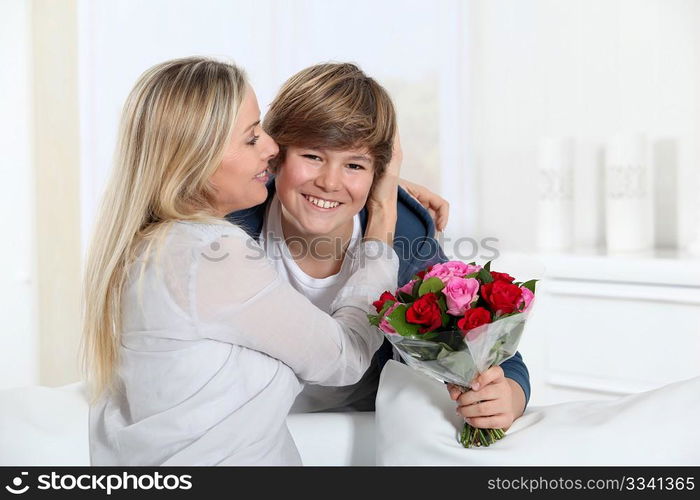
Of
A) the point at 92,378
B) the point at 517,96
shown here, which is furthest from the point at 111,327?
the point at 517,96

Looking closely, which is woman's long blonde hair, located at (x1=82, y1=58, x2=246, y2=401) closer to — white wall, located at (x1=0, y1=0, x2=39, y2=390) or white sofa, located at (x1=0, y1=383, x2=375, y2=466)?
white sofa, located at (x1=0, y1=383, x2=375, y2=466)

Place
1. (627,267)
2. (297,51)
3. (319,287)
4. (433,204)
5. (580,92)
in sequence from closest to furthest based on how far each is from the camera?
(319,287), (433,204), (627,267), (580,92), (297,51)

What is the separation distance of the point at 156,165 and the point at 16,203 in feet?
8.55

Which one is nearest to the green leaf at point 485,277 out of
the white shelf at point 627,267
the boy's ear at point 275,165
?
the boy's ear at point 275,165

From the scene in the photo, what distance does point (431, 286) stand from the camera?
1.44 m

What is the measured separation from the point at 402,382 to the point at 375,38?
2.06 m

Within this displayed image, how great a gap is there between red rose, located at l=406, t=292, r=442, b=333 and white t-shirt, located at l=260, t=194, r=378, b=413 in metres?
0.53

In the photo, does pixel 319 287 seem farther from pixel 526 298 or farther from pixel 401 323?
pixel 526 298

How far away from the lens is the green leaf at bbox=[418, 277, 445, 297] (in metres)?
1.44

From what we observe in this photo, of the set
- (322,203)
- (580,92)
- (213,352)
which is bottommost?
(213,352)

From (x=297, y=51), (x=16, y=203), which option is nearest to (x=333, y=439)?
(x=297, y=51)

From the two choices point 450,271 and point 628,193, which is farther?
point 628,193

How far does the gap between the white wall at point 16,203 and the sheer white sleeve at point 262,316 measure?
2684 millimetres

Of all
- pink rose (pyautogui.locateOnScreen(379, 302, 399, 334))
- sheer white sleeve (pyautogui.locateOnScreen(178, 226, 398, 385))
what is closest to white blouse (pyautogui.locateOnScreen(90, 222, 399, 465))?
sheer white sleeve (pyautogui.locateOnScreen(178, 226, 398, 385))
